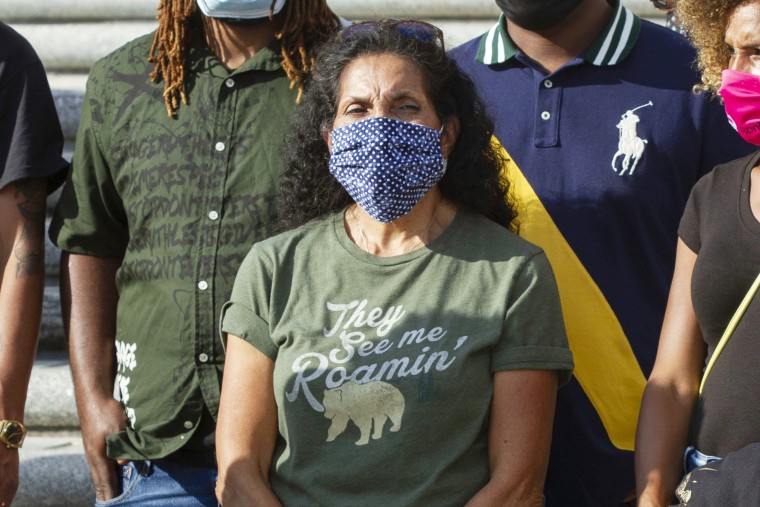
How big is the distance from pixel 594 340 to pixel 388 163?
2.56 feet

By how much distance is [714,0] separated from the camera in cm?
298

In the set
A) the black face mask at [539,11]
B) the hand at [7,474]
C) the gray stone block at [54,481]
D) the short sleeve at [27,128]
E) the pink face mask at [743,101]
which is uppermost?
the black face mask at [539,11]

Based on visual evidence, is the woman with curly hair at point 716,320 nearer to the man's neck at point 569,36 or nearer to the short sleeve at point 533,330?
the short sleeve at point 533,330

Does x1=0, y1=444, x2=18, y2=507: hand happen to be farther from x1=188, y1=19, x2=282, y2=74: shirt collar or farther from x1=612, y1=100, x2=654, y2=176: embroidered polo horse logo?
x1=612, y1=100, x2=654, y2=176: embroidered polo horse logo

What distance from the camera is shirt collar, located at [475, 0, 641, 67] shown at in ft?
10.9

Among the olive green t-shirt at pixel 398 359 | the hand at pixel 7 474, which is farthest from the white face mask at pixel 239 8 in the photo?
the hand at pixel 7 474

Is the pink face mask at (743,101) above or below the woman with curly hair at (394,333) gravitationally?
above

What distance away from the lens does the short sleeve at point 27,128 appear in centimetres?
349

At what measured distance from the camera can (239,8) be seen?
3340 mm

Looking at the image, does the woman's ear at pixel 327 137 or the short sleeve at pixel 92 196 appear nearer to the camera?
the woman's ear at pixel 327 137

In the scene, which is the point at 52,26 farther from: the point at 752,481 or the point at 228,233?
the point at 752,481

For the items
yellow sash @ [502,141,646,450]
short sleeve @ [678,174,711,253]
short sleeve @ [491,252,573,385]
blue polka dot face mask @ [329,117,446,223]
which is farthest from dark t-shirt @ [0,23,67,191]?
short sleeve @ [678,174,711,253]

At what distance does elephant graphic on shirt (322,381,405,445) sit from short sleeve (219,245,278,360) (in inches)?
8.7

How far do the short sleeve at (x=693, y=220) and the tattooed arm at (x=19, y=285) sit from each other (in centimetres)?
185
